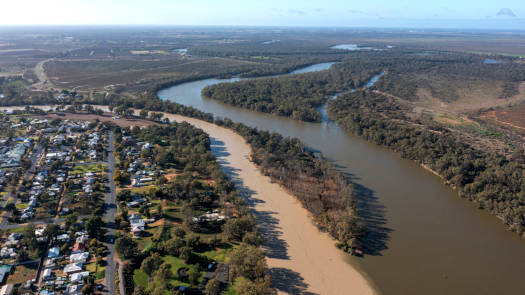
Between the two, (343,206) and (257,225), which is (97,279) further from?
(343,206)

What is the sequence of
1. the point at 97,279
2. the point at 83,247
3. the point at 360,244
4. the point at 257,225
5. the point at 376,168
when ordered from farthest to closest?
the point at 376,168, the point at 257,225, the point at 360,244, the point at 83,247, the point at 97,279

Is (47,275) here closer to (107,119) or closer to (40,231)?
(40,231)

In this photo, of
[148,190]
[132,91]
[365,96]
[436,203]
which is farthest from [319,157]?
[132,91]

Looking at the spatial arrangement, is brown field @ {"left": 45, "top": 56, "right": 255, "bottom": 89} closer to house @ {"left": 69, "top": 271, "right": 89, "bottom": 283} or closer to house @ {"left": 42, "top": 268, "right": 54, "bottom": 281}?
house @ {"left": 42, "top": 268, "right": 54, "bottom": 281}

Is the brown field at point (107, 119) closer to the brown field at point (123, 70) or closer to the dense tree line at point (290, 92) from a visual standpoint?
the dense tree line at point (290, 92)

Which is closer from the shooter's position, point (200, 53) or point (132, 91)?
point (132, 91)

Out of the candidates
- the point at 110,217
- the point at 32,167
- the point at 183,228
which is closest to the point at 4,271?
the point at 110,217
